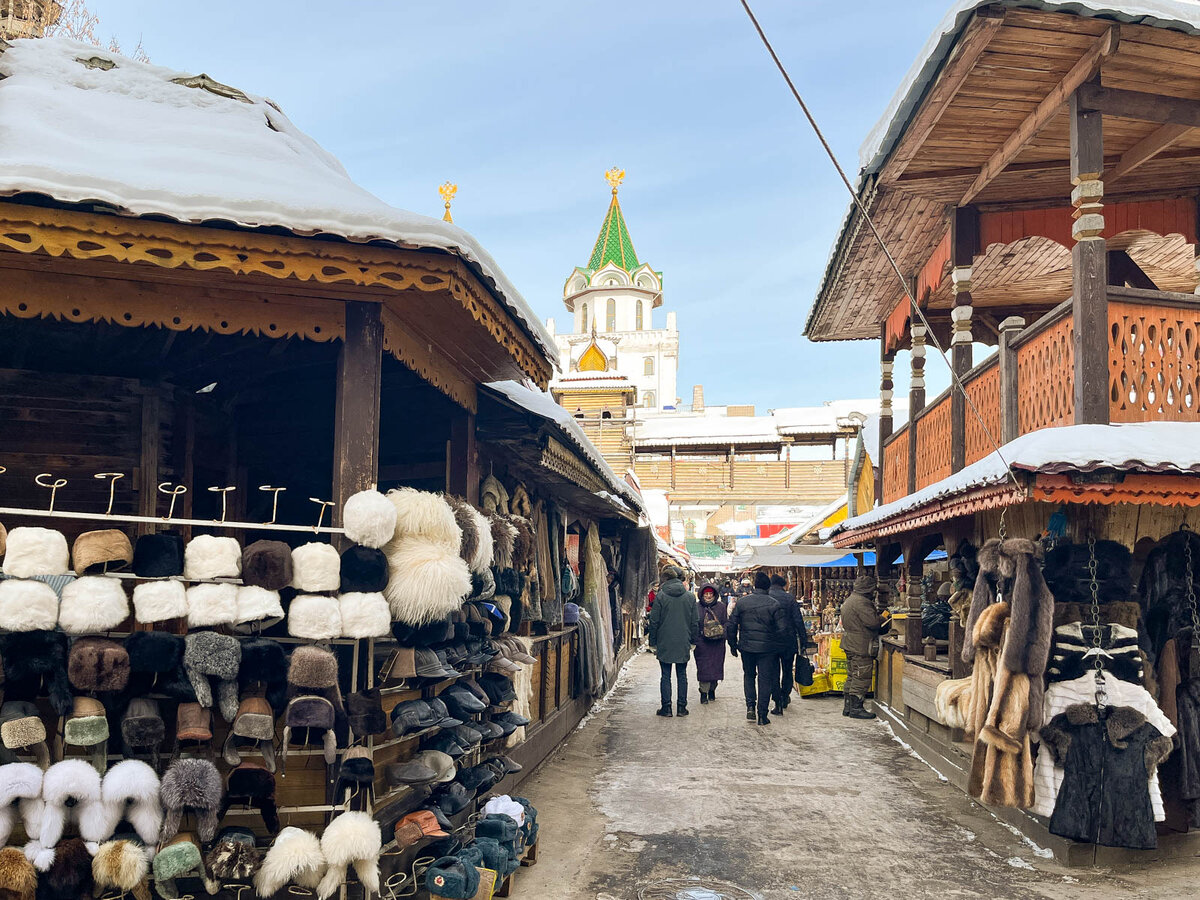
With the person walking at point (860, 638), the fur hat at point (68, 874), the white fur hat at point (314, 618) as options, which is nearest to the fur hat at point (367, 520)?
the white fur hat at point (314, 618)

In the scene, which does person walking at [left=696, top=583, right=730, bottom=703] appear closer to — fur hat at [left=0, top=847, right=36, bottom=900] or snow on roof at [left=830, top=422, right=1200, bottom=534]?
snow on roof at [left=830, top=422, right=1200, bottom=534]

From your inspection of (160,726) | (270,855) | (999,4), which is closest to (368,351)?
(160,726)

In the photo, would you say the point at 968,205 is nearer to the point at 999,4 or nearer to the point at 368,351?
the point at 999,4

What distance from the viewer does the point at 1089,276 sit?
20.8 feet

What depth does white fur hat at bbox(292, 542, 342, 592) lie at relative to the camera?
170 inches

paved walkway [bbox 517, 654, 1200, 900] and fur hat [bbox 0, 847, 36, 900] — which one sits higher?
fur hat [bbox 0, 847, 36, 900]

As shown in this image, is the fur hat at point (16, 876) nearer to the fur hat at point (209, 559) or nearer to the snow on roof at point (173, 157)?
the fur hat at point (209, 559)

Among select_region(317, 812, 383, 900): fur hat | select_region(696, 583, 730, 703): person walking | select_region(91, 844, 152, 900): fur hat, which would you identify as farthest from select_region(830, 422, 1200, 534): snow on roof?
select_region(696, 583, 730, 703): person walking

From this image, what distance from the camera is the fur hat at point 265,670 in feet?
13.8

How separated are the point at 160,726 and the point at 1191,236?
9335mm

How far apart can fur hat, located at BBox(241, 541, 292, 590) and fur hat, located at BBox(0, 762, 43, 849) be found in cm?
110

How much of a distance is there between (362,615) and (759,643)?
9238 millimetres

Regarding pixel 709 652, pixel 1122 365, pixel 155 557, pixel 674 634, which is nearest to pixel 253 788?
pixel 155 557

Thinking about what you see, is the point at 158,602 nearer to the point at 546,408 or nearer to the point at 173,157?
the point at 173,157
